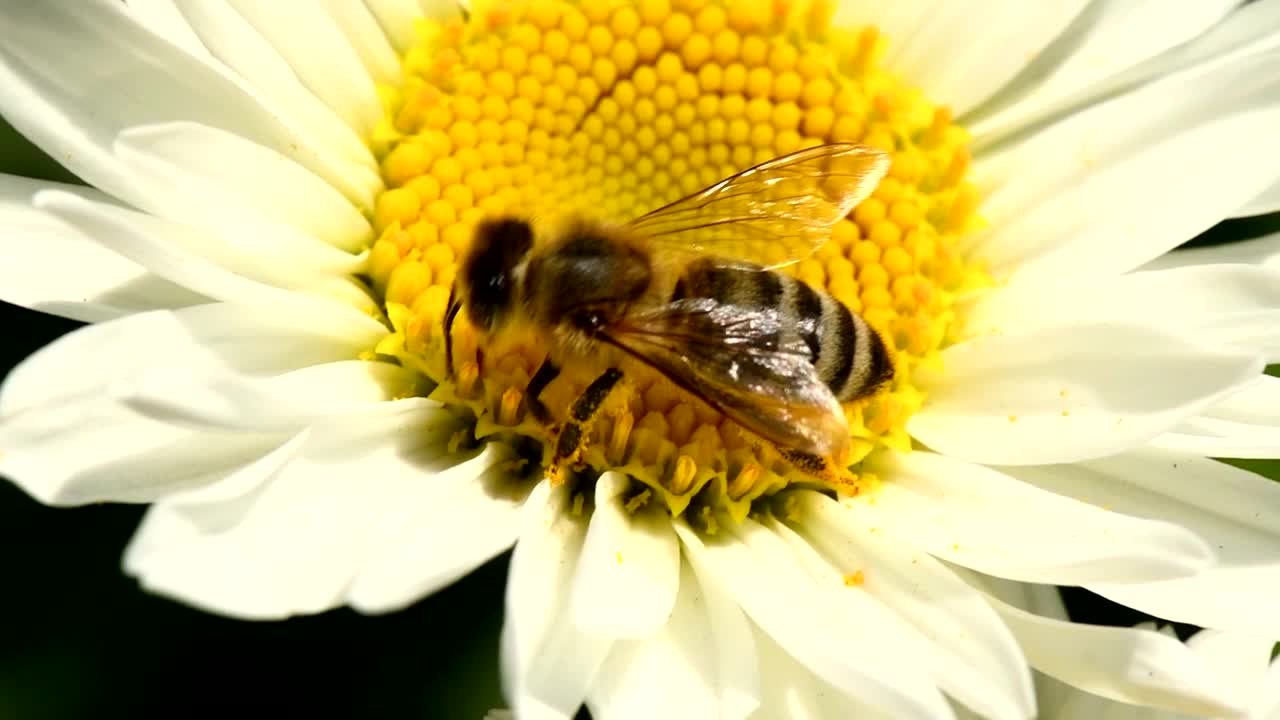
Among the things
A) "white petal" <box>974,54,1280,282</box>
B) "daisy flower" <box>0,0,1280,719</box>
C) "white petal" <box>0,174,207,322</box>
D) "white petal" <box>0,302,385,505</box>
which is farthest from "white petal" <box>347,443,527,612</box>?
"white petal" <box>974,54,1280,282</box>

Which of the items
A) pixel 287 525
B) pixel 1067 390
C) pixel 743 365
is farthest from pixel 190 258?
pixel 1067 390

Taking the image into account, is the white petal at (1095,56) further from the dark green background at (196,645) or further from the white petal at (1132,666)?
the dark green background at (196,645)

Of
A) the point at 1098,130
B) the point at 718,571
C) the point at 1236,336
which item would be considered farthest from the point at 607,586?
the point at 1098,130

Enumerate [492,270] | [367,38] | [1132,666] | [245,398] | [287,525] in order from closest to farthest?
[245,398] < [287,525] < [1132,666] < [492,270] < [367,38]

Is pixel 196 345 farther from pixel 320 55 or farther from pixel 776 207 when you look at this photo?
pixel 776 207

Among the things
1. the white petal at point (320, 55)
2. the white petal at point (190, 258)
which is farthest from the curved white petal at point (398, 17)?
the white petal at point (190, 258)

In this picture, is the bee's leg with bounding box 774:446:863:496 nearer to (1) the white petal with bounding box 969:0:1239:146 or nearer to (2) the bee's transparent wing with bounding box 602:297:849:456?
(2) the bee's transparent wing with bounding box 602:297:849:456

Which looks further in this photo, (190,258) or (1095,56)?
(1095,56)
